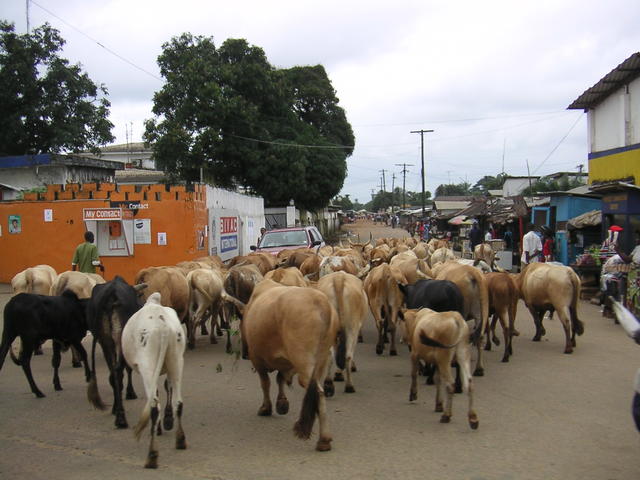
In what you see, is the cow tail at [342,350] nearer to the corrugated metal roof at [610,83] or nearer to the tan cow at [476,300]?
the tan cow at [476,300]

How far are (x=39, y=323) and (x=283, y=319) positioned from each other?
10.9ft

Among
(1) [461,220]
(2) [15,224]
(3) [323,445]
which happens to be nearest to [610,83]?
(3) [323,445]

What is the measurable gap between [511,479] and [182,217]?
14560 mm

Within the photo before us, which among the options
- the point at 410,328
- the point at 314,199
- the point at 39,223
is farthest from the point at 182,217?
the point at 314,199

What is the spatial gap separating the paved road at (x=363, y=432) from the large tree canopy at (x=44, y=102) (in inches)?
956

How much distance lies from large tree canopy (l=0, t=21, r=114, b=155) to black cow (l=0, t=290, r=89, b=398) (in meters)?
25.1

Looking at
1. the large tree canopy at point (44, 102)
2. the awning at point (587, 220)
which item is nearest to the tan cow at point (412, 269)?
the awning at point (587, 220)

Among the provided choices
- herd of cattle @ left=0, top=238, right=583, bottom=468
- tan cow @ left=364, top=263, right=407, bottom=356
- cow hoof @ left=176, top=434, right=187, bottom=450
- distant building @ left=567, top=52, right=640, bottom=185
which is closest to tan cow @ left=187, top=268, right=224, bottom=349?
herd of cattle @ left=0, top=238, right=583, bottom=468

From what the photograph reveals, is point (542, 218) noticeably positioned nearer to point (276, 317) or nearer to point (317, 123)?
point (276, 317)

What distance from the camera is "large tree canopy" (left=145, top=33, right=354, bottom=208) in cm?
3403

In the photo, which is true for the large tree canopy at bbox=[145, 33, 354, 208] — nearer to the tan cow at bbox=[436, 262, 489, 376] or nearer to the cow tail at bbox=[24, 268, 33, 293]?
the cow tail at bbox=[24, 268, 33, 293]

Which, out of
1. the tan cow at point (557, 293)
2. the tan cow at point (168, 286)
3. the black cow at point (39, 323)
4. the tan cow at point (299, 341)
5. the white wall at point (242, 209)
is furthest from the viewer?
the white wall at point (242, 209)

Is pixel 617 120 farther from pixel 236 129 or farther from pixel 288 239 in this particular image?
pixel 236 129

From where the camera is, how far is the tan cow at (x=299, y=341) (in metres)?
5.74
